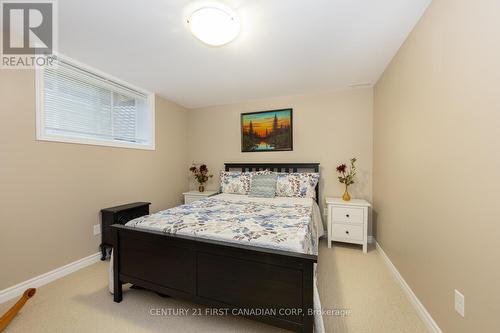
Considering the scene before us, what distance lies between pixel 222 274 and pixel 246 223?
47 cm

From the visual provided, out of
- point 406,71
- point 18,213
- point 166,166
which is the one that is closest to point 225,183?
point 166,166

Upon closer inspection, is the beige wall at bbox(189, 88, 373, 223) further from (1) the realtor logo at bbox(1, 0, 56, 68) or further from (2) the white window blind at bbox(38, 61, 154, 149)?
(1) the realtor logo at bbox(1, 0, 56, 68)

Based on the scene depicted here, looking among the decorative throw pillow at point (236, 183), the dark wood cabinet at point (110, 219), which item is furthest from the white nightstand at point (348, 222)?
the dark wood cabinet at point (110, 219)

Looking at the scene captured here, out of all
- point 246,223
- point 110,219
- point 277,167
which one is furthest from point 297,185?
point 110,219

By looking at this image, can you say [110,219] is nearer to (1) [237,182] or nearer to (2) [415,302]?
(1) [237,182]

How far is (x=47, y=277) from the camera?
6.42 feet

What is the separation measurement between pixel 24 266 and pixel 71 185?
31.5 inches

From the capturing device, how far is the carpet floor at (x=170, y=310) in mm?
1428

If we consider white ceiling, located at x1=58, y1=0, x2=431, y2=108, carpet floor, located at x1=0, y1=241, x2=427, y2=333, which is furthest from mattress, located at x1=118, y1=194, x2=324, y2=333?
white ceiling, located at x1=58, y1=0, x2=431, y2=108

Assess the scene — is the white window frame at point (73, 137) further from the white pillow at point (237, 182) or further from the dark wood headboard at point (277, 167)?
the dark wood headboard at point (277, 167)

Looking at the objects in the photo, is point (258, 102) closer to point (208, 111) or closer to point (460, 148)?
point (208, 111)

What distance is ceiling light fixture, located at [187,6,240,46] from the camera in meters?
1.46

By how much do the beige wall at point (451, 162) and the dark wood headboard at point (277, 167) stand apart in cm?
127

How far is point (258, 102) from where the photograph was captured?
3.57 m
